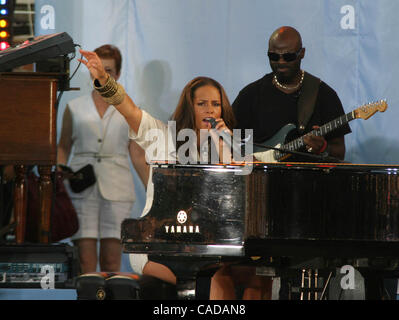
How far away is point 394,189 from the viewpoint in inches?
161

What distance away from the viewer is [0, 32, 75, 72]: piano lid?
4.82 meters

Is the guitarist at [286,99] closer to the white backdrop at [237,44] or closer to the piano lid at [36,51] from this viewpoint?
the white backdrop at [237,44]

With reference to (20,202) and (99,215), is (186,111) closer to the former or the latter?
(20,202)

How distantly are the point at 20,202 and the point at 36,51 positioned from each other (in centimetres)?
103

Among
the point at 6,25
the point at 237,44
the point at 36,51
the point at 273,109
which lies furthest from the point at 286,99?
the point at 6,25

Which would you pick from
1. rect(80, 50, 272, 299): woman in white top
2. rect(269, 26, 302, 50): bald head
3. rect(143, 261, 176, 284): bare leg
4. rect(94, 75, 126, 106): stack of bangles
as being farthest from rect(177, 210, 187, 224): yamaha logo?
rect(269, 26, 302, 50): bald head

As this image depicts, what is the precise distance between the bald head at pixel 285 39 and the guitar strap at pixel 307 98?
0.81ft

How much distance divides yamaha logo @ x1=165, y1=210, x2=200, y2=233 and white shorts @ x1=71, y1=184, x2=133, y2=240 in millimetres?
2049

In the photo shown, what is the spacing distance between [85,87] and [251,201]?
2428 mm

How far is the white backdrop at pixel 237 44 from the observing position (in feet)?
19.4

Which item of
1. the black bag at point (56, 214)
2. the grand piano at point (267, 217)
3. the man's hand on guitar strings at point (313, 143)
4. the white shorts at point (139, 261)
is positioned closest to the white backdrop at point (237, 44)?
the black bag at point (56, 214)
